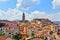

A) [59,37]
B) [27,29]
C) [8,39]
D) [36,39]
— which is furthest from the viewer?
[27,29]

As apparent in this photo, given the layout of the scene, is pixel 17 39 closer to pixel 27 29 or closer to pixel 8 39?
pixel 8 39

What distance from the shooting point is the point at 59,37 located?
27.9 metres

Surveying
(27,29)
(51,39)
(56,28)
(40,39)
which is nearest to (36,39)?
(40,39)

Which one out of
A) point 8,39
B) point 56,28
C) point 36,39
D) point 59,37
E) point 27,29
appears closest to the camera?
point 36,39

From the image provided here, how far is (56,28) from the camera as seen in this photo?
35281 millimetres

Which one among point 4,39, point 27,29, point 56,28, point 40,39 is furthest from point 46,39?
point 27,29

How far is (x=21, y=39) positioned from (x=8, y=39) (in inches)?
142

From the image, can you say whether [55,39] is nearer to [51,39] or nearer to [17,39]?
[51,39]

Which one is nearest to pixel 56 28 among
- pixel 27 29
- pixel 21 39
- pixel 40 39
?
pixel 27 29

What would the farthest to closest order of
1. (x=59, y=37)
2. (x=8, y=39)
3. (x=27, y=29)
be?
(x=27, y=29) → (x=59, y=37) → (x=8, y=39)

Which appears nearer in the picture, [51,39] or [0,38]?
[0,38]

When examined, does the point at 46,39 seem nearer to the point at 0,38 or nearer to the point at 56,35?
the point at 56,35

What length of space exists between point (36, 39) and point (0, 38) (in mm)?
4288

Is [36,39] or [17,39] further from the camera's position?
[17,39]
